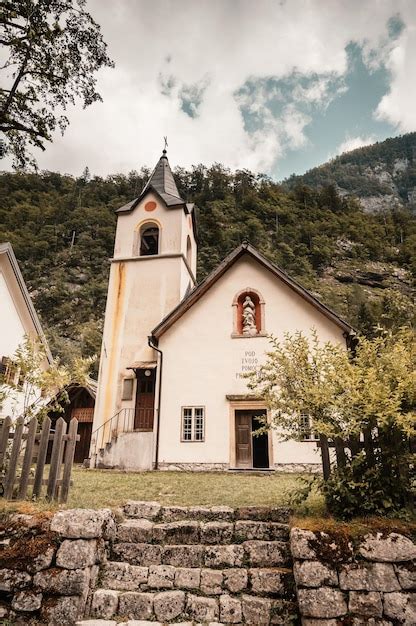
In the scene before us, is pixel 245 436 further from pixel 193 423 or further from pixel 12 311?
pixel 12 311

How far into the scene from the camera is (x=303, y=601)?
169 inches

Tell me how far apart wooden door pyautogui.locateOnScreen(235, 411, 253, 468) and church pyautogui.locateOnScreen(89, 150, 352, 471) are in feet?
0.11

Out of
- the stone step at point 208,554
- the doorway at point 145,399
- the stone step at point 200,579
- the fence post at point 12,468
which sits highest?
the doorway at point 145,399

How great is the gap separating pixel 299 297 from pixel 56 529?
12.2 m

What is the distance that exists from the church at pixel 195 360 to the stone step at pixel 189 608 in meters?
7.56

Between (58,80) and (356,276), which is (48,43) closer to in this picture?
(58,80)

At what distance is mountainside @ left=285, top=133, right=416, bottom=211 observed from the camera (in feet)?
381

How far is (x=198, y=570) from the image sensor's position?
16.4 ft

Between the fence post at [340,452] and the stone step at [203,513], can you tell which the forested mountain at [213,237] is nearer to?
the stone step at [203,513]

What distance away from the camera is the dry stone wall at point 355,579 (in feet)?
13.8

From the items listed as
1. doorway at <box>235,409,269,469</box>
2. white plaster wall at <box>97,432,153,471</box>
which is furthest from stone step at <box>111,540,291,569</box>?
white plaster wall at <box>97,432,153,471</box>

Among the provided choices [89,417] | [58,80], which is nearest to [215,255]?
[89,417]

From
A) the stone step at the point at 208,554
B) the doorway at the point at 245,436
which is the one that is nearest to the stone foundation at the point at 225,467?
the doorway at the point at 245,436

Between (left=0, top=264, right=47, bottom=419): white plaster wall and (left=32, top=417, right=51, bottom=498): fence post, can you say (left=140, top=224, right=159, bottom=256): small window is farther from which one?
(left=32, top=417, right=51, bottom=498): fence post
